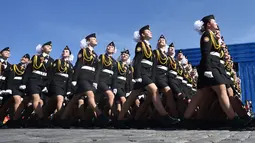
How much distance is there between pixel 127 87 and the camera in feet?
27.7

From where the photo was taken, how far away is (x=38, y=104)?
23.0ft

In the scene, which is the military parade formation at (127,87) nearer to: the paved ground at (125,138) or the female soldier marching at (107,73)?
the female soldier marching at (107,73)

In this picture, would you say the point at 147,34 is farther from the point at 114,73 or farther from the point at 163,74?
the point at 114,73

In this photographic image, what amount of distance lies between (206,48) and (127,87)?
3.38m

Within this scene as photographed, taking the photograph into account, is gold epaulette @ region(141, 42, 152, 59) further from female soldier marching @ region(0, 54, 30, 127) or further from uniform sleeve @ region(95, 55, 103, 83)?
female soldier marching @ region(0, 54, 30, 127)

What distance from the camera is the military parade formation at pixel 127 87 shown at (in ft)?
17.5

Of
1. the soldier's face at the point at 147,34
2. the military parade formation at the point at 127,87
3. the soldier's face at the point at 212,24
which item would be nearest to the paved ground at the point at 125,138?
the military parade formation at the point at 127,87

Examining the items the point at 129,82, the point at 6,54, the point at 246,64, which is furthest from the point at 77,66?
the point at 246,64

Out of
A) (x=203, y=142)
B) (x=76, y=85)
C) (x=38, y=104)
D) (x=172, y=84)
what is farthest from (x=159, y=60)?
(x=203, y=142)

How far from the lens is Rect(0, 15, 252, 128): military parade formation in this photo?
5.34 meters

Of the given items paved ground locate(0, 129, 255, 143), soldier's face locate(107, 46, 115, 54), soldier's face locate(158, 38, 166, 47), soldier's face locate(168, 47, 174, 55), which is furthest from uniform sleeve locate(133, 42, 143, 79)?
paved ground locate(0, 129, 255, 143)

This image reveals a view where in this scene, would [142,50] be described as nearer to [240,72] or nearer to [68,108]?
[68,108]

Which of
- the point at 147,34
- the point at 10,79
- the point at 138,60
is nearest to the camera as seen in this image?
the point at 138,60

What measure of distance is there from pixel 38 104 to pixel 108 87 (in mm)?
1405
